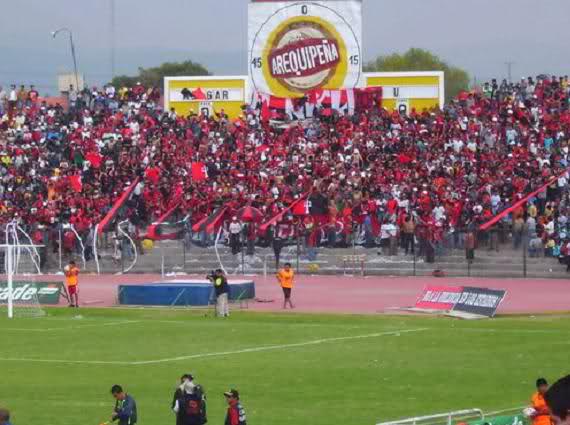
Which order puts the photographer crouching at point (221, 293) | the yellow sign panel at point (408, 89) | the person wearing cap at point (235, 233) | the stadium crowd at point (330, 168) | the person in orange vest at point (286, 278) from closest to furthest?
the photographer crouching at point (221, 293) < the person in orange vest at point (286, 278) < the stadium crowd at point (330, 168) < the person wearing cap at point (235, 233) < the yellow sign panel at point (408, 89)

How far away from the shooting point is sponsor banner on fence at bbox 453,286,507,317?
1494 inches

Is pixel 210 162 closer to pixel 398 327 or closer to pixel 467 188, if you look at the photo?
pixel 467 188

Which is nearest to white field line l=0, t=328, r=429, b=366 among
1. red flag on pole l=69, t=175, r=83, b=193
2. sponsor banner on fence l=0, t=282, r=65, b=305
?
sponsor banner on fence l=0, t=282, r=65, b=305

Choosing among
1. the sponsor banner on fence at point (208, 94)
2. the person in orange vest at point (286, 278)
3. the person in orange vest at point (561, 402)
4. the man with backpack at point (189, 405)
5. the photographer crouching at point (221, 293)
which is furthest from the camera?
the sponsor banner on fence at point (208, 94)

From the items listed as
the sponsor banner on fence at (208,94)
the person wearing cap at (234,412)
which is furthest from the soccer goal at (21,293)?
the sponsor banner on fence at (208,94)

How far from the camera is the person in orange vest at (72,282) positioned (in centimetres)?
4156

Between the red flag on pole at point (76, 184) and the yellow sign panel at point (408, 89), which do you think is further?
the yellow sign panel at point (408, 89)

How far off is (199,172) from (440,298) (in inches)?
837

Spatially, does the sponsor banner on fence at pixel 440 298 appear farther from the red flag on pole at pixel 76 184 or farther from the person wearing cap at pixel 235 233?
the red flag on pole at pixel 76 184

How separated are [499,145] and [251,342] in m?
26.2

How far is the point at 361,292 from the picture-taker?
46.6 metres

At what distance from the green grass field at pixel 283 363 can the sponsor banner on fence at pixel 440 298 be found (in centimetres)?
170

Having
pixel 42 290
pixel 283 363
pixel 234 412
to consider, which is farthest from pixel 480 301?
pixel 234 412

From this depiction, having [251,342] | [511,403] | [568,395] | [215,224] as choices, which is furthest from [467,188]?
[568,395]
